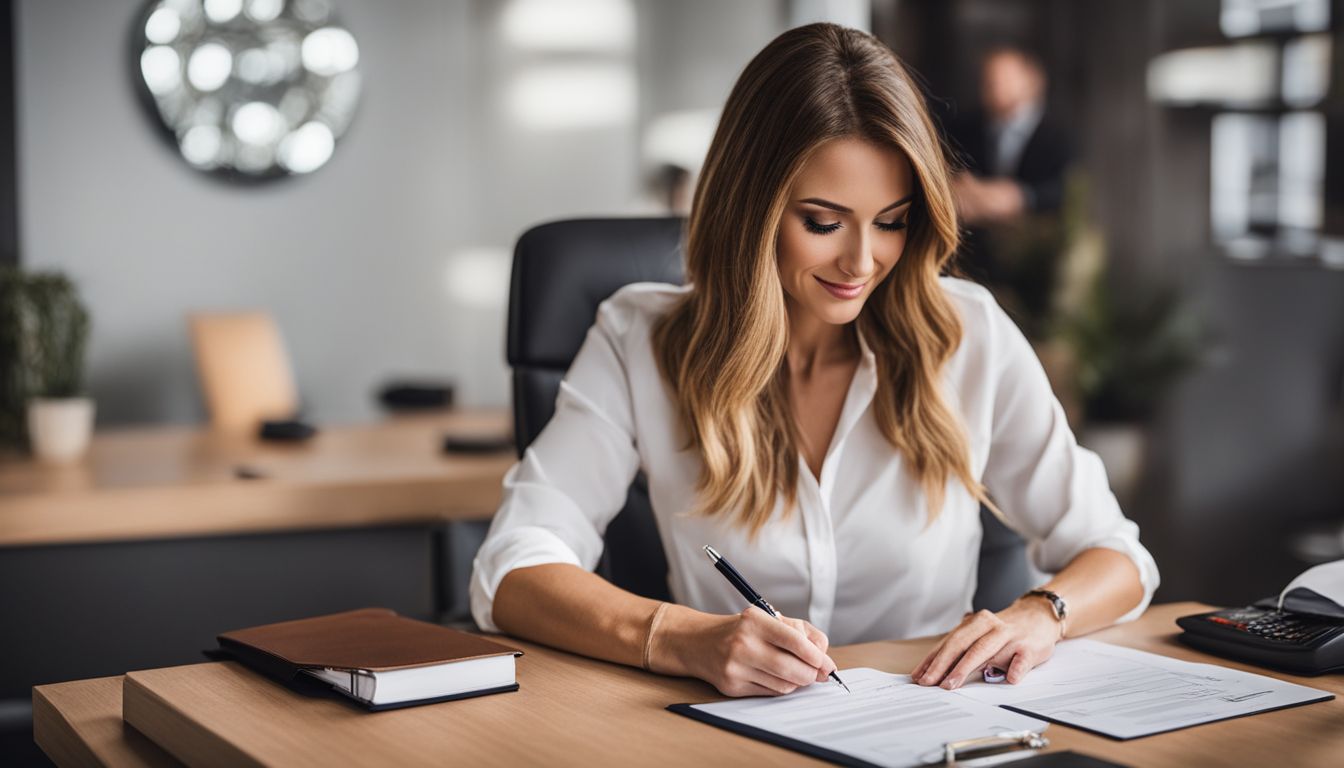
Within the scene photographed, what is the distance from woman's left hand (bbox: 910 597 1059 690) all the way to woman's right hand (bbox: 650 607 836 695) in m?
0.10

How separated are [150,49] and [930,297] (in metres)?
3.32

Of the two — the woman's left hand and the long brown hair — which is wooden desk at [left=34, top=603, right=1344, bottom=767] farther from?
the long brown hair

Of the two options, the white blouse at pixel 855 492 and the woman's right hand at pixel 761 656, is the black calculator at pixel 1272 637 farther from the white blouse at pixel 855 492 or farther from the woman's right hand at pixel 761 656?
the woman's right hand at pixel 761 656

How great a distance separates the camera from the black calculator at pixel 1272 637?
1.24 m

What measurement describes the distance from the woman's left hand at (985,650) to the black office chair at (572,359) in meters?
0.53

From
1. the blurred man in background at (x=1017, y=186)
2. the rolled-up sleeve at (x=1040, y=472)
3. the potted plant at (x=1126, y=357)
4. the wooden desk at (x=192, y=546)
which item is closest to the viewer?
the rolled-up sleeve at (x=1040, y=472)

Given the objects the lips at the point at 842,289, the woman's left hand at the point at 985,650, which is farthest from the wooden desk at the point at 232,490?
the woman's left hand at the point at 985,650

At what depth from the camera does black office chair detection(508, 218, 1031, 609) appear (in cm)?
183

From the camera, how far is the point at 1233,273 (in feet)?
15.7

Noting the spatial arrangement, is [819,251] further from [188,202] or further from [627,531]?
[188,202]

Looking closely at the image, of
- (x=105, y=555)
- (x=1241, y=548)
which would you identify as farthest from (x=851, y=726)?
(x=1241, y=548)

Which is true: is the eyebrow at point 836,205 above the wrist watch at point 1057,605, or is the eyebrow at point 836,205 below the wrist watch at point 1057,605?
above

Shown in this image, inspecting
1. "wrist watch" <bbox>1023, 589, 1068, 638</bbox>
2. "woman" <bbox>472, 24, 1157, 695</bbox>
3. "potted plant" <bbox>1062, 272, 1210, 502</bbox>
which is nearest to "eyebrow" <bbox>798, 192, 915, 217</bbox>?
"woman" <bbox>472, 24, 1157, 695</bbox>

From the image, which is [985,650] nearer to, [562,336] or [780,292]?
[780,292]
